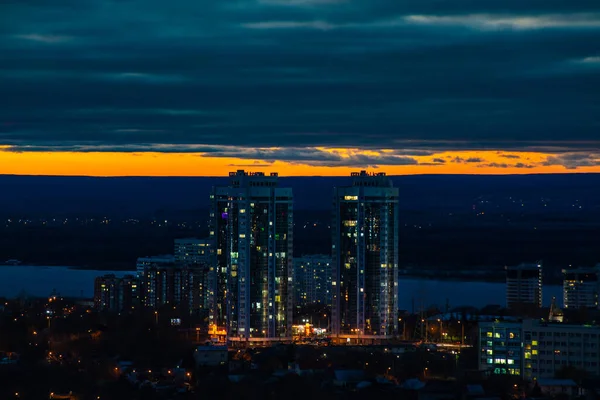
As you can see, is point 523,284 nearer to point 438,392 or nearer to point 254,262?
point 254,262

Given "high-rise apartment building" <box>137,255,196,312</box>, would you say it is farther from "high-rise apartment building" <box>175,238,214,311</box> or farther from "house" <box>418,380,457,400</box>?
"house" <box>418,380,457,400</box>

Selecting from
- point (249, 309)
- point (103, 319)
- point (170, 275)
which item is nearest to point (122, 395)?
point (249, 309)

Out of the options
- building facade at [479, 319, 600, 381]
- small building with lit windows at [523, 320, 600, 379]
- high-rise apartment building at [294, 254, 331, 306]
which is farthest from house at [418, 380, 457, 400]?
high-rise apartment building at [294, 254, 331, 306]

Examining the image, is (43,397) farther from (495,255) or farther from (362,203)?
(495,255)

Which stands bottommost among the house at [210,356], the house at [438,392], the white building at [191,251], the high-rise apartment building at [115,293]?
the house at [438,392]

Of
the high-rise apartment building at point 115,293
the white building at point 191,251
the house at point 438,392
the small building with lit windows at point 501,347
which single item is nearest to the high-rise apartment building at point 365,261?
the small building with lit windows at point 501,347

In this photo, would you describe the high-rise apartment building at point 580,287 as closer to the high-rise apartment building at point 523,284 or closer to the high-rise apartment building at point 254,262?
the high-rise apartment building at point 523,284
